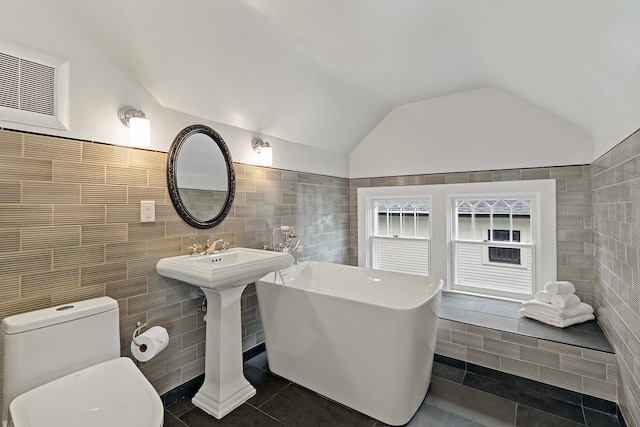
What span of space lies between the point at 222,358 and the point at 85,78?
1885mm

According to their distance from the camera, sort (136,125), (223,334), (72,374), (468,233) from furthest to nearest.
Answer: (468,233) → (223,334) → (136,125) → (72,374)

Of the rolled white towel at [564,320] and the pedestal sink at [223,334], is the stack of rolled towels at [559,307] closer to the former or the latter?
the rolled white towel at [564,320]

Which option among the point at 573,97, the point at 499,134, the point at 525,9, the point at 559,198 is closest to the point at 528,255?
the point at 559,198

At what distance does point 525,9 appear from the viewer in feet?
4.83

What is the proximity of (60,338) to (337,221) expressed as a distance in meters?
2.88

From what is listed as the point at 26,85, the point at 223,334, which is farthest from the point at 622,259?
A: the point at 26,85

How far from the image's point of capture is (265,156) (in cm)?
283

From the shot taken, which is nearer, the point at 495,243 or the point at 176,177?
the point at 176,177

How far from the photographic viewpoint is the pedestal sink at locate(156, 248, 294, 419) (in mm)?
2021

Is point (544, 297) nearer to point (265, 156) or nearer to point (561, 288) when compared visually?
point (561, 288)

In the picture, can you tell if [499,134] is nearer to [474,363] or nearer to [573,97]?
[573,97]

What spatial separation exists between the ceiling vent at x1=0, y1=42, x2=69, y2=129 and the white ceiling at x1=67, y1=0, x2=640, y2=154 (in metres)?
0.34

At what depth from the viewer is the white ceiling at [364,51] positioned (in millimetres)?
1478

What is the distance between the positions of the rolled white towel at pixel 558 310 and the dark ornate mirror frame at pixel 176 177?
2.70 m
